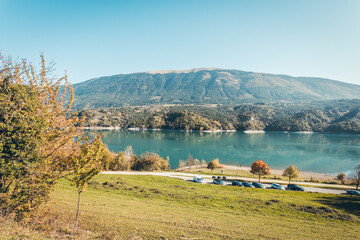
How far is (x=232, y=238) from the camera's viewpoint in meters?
14.6

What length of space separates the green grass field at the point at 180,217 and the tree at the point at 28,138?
1.68m

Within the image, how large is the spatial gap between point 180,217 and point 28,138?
13.4 m

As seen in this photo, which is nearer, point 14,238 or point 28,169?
point 14,238

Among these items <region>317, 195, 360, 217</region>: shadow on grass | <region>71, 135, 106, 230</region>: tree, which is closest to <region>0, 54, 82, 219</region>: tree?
<region>71, 135, 106, 230</region>: tree

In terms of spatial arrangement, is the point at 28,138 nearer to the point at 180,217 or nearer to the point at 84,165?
the point at 84,165

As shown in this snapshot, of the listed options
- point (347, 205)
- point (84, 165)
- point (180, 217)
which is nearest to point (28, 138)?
point (84, 165)

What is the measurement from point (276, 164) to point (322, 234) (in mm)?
85688

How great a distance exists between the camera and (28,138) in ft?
39.1

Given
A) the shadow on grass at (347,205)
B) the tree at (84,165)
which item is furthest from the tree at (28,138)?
the shadow on grass at (347,205)

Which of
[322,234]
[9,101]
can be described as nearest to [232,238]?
[322,234]

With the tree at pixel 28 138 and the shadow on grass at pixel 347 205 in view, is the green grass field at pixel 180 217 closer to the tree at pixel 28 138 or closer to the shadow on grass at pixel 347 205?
the shadow on grass at pixel 347 205

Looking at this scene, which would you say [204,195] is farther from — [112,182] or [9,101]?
[9,101]

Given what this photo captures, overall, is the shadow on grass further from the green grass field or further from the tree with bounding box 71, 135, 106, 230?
the tree with bounding box 71, 135, 106, 230

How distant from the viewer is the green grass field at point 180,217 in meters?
13.3
